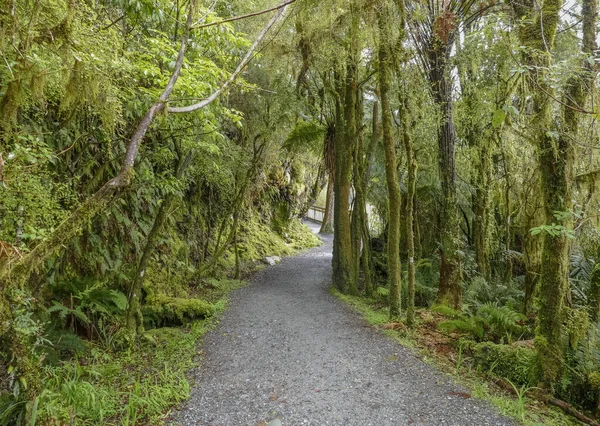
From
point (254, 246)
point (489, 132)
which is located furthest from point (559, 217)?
point (254, 246)

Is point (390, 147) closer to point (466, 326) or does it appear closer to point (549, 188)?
point (549, 188)

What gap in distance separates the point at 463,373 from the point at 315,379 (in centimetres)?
194

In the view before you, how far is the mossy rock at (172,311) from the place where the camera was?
6195 mm

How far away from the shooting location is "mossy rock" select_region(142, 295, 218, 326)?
6195 millimetres

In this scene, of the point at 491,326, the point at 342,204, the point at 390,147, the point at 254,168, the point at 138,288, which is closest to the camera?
the point at 138,288

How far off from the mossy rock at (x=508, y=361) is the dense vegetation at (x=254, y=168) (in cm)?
3

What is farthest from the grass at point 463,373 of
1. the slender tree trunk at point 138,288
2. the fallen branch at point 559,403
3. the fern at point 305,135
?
the fern at point 305,135

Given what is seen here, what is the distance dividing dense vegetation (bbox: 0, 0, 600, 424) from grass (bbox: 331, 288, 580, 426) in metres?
0.25

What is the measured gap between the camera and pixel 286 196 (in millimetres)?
17203

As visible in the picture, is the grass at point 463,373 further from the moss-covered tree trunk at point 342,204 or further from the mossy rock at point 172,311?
the mossy rock at point 172,311

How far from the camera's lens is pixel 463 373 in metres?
4.47

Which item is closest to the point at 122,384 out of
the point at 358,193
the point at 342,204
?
the point at 342,204

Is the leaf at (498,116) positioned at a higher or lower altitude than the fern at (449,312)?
higher

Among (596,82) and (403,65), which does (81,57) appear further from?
(403,65)
